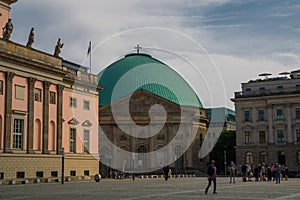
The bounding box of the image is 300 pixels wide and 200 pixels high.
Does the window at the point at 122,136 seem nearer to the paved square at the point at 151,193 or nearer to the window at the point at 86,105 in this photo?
the window at the point at 86,105

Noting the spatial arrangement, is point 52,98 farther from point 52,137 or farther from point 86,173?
point 86,173

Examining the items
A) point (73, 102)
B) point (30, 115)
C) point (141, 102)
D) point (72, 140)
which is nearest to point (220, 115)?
point (141, 102)

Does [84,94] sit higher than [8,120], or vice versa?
[84,94]

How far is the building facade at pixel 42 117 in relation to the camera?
46719 mm

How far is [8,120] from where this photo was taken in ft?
153

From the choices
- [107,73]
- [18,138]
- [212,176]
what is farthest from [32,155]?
[107,73]

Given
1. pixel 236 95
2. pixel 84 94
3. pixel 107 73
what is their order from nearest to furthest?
pixel 84 94
pixel 236 95
pixel 107 73

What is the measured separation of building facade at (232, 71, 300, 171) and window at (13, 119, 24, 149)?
56.1 meters

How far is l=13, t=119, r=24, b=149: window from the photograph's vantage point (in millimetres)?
48041

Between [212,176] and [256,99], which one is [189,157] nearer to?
[256,99]

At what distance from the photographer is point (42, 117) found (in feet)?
171

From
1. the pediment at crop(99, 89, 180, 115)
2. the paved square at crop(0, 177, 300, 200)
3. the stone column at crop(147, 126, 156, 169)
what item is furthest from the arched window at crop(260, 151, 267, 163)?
the paved square at crop(0, 177, 300, 200)

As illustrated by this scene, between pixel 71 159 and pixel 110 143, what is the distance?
43.4 m

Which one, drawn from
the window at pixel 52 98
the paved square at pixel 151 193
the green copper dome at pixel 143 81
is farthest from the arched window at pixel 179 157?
the paved square at pixel 151 193
